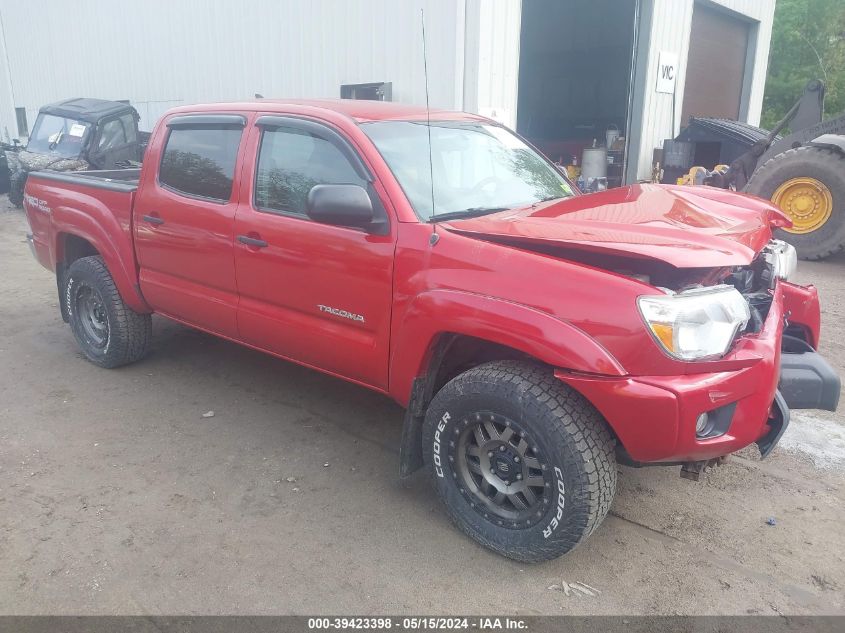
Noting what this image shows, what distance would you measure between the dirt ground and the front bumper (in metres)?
0.57

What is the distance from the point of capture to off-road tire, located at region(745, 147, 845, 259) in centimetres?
791

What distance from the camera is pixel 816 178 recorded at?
8016 millimetres

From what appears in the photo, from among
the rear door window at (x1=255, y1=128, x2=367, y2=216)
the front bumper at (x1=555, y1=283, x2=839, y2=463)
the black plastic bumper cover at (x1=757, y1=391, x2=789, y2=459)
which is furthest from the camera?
the rear door window at (x1=255, y1=128, x2=367, y2=216)

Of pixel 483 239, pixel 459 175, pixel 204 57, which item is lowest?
pixel 483 239

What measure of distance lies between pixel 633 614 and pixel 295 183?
254cm

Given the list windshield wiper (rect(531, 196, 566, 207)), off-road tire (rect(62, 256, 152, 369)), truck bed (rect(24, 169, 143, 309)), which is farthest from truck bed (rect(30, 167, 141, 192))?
windshield wiper (rect(531, 196, 566, 207))

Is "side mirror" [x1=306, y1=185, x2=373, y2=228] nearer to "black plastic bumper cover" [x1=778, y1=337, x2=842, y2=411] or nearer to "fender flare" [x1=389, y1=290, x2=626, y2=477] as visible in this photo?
"fender flare" [x1=389, y1=290, x2=626, y2=477]

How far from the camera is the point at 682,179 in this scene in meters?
10.4

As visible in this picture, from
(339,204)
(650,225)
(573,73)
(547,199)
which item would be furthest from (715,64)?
(339,204)

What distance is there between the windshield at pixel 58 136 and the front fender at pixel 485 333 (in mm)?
11032

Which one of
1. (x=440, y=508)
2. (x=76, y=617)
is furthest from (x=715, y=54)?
(x=76, y=617)

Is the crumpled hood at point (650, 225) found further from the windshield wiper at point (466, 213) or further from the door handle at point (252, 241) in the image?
the door handle at point (252, 241)

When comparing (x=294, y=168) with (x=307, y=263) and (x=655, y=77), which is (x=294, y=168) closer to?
(x=307, y=263)

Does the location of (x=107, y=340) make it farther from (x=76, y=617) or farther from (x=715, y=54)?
(x=715, y=54)
